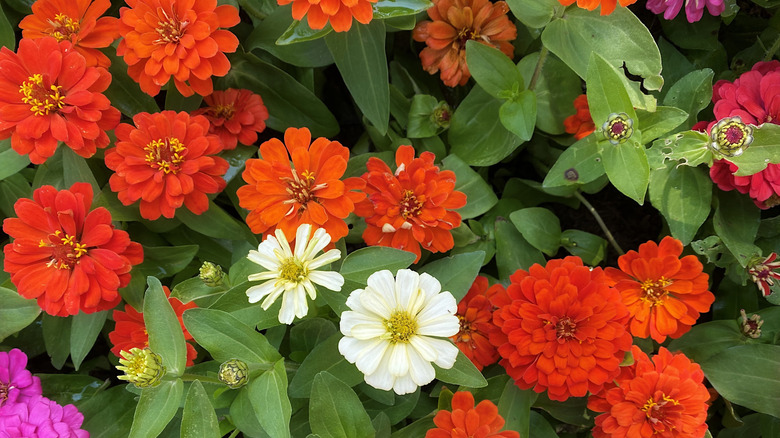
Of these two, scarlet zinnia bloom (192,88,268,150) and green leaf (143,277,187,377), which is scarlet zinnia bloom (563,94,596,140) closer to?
scarlet zinnia bloom (192,88,268,150)

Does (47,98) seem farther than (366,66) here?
No

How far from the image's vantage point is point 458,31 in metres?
1.34

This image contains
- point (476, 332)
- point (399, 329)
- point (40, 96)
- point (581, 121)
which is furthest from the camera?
point (581, 121)

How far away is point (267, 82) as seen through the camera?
139 centimetres

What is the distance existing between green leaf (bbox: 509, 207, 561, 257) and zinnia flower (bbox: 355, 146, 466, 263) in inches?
9.4

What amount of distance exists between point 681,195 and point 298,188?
800 mm

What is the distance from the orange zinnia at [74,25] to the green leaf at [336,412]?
30.9 inches

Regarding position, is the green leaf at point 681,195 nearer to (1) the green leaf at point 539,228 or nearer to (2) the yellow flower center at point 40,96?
(1) the green leaf at point 539,228

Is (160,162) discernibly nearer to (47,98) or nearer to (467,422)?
(47,98)

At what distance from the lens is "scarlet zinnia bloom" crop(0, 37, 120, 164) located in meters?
1.04

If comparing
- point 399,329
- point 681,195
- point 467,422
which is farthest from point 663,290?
point 399,329

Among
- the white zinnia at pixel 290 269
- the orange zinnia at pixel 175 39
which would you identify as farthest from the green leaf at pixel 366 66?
the white zinnia at pixel 290 269

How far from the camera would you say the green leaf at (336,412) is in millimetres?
944

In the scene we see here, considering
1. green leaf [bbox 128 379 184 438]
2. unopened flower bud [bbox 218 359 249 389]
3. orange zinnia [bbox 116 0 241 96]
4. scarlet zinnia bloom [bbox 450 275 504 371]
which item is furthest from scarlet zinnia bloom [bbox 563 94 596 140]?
green leaf [bbox 128 379 184 438]
